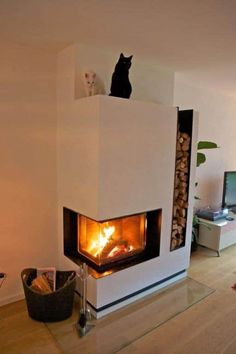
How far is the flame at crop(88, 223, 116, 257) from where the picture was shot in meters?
2.23

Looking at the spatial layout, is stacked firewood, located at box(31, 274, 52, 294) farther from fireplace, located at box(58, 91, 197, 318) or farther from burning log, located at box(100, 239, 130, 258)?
burning log, located at box(100, 239, 130, 258)

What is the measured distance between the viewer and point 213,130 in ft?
12.9

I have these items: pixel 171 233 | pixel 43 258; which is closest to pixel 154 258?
pixel 171 233

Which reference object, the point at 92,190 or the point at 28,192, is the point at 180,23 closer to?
the point at 92,190

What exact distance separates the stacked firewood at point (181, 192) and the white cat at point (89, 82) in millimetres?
1038

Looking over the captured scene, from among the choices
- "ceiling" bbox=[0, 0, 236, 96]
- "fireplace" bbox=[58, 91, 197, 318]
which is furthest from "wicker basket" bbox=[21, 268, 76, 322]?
"ceiling" bbox=[0, 0, 236, 96]

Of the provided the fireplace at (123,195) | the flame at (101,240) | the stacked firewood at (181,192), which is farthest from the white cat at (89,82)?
the flame at (101,240)

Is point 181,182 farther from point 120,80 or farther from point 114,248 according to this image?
point 120,80

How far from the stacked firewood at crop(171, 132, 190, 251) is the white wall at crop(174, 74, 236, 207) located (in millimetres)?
894

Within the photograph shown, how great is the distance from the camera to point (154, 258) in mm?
2492

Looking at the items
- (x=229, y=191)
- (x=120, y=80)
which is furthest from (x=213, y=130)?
(x=120, y=80)

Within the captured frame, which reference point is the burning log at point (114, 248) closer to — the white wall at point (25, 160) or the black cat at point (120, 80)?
the white wall at point (25, 160)

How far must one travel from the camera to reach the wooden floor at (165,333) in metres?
1.83

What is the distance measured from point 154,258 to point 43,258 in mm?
1079
